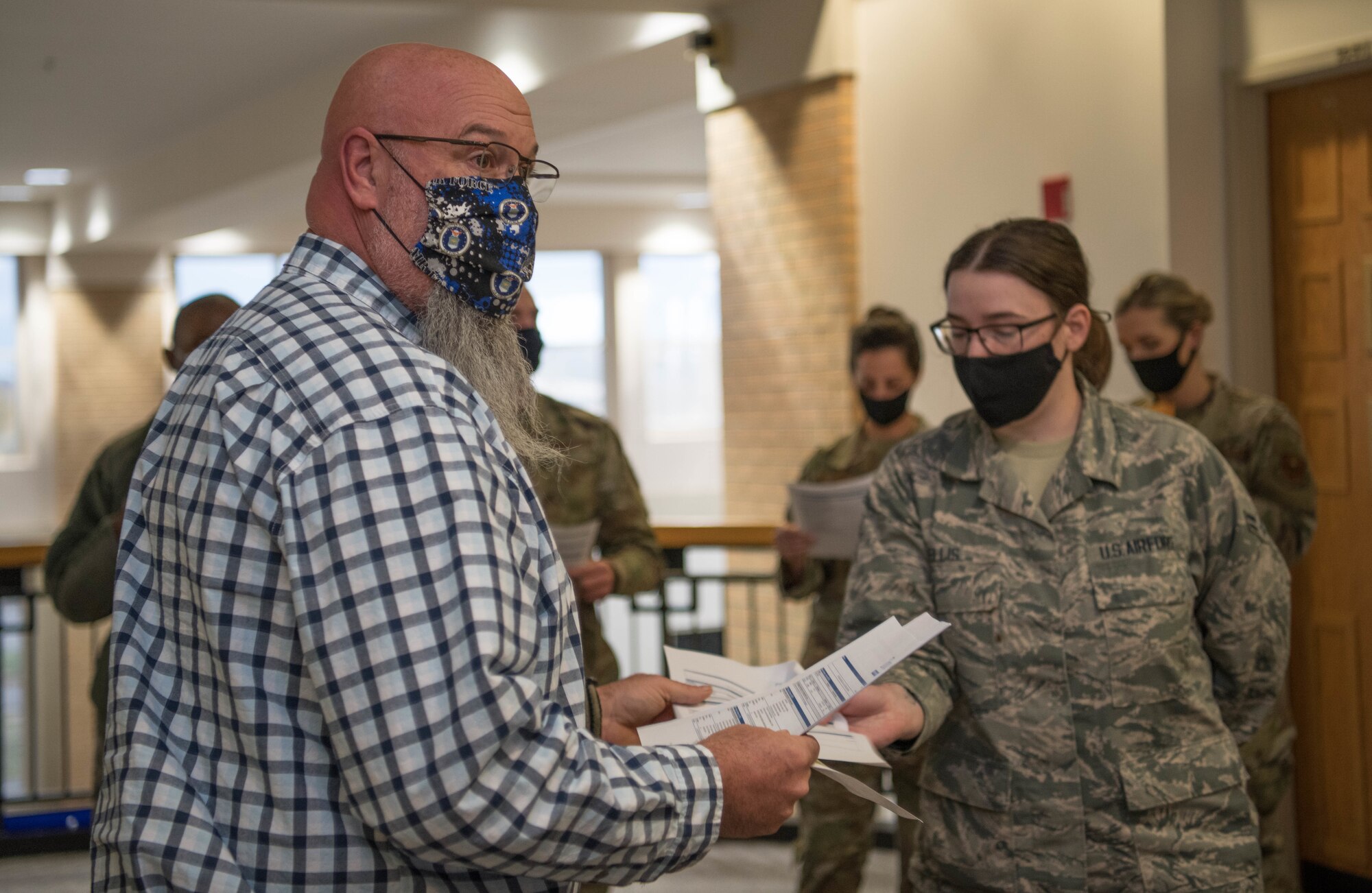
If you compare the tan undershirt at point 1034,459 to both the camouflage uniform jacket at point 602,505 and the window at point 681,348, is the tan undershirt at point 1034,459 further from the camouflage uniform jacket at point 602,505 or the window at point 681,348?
the window at point 681,348

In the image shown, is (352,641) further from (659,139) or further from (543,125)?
(659,139)

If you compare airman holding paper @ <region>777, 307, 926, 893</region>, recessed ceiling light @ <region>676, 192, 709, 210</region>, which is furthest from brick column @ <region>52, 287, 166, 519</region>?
airman holding paper @ <region>777, 307, 926, 893</region>

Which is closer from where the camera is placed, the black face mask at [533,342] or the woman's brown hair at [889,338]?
the black face mask at [533,342]

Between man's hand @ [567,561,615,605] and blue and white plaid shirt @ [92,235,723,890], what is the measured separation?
211 centimetres

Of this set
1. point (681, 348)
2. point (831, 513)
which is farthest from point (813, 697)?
point (681, 348)

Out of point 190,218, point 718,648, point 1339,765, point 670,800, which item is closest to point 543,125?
point 718,648

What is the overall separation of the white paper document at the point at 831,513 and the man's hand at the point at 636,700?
2.03 meters

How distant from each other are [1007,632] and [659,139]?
1194 cm

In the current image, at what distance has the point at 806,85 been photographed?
281 inches

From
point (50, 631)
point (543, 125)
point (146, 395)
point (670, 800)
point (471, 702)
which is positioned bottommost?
point (50, 631)

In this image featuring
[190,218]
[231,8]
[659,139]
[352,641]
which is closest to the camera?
[352,641]

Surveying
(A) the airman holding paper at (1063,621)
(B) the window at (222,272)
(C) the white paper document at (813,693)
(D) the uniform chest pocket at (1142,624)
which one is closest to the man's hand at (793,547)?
(A) the airman holding paper at (1063,621)

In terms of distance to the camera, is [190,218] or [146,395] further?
[146,395]

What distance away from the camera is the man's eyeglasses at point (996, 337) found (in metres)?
2.35
